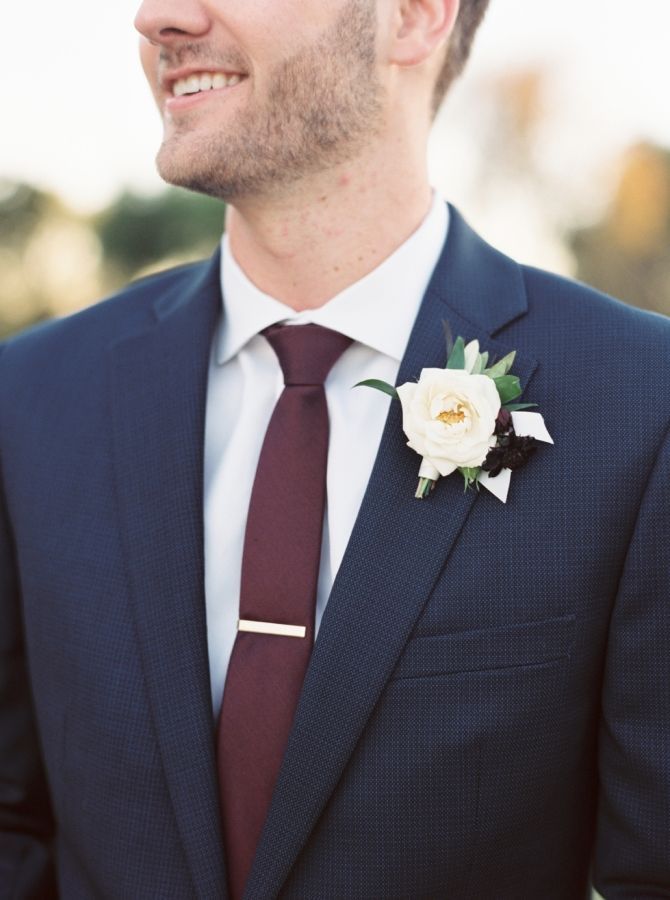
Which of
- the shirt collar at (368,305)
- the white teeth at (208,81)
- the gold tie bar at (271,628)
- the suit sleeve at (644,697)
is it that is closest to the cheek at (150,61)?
the white teeth at (208,81)

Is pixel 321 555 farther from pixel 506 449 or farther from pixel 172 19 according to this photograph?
pixel 172 19

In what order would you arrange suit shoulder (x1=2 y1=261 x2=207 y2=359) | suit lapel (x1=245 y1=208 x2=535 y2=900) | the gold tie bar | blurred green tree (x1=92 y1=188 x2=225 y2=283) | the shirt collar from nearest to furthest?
suit lapel (x1=245 y1=208 x2=535 y2=900) < the gold tie bar < the shirt collar < suit shoulder (x1=2 y1=261 x2=207 y2=359) < blurred green tree (x1=92 y1=188 x2=225 y2=283)

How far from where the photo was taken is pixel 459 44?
8.73 feet

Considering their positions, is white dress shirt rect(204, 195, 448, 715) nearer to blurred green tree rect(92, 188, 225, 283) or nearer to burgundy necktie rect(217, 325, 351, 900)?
burgundy necktie rect(217, 325, 351, 900)

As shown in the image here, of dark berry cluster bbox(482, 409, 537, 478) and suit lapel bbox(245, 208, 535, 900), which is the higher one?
dark berry cluster bbox(482, 409, 537, 478)

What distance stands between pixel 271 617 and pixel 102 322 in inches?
36.3

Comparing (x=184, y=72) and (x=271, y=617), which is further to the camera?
(x=184, y=72)

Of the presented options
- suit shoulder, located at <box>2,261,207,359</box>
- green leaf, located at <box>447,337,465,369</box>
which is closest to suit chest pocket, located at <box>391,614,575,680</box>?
green leaf, located at <box>447,337,465,369</box>

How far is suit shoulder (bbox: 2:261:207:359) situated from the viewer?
2.48m

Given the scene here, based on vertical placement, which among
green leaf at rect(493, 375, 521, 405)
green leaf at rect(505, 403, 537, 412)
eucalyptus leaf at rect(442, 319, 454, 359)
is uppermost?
eucalyptus leaf at rect(442, 319, 454, 359)

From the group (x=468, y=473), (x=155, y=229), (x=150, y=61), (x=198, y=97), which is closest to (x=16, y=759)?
(x=468, y=473)

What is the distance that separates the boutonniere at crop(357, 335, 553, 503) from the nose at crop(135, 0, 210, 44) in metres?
0.91

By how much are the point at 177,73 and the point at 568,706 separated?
160cm

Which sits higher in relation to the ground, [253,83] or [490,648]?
[253,83]
